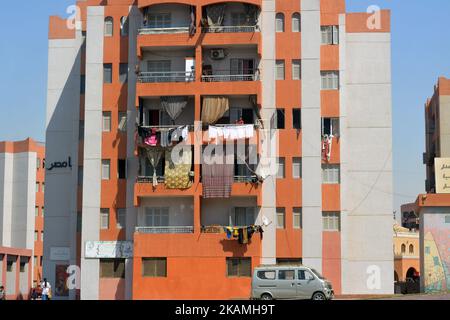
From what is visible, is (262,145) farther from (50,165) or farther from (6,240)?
(6,240)

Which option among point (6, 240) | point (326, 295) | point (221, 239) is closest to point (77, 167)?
point (221, 239)

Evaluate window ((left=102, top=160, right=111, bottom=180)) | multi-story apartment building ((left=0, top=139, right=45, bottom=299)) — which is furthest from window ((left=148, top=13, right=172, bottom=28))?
multi-story apartment building ((left=0, top=139, right=45, bottom=299))

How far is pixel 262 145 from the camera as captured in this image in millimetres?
51406

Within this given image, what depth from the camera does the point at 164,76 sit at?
52.4 metres

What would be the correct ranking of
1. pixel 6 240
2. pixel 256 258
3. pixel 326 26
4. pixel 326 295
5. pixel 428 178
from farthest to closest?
pixel 6 240 → pixel 428 178 → pixel 326 26 → pixel 256 258 → pixel 326 295

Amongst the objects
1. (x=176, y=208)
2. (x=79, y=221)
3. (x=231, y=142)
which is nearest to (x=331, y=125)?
(x=231, y=142)

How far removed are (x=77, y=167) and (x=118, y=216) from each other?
17.8ft

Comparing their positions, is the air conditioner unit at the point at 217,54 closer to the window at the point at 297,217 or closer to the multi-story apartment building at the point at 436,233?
the window at the point at 297,217

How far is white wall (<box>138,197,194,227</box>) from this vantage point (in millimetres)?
51469

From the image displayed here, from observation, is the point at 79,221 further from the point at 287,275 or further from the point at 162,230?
the point at 287,275

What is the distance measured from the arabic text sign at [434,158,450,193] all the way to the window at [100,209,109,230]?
74.2 feet

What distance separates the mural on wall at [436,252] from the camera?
5009 cm

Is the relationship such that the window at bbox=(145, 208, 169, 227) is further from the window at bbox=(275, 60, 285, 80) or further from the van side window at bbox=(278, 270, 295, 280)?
the van side window at bbox=(278, 270, 295, 280)

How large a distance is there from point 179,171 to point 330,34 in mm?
14348
